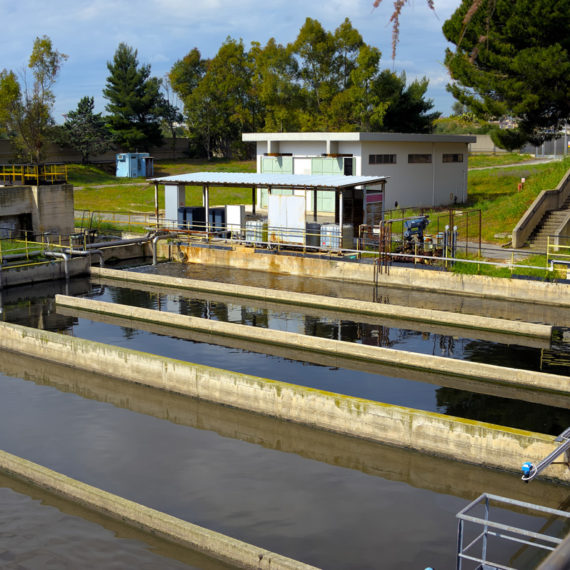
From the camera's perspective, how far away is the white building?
1650 inches

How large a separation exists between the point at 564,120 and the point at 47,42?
173 ft

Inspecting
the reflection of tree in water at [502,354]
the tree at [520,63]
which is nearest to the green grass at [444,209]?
the tree at [520,63]

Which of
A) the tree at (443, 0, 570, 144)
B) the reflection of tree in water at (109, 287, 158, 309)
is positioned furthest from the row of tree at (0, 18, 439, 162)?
the reflection of tree in water at (109, 287, 158, 309)

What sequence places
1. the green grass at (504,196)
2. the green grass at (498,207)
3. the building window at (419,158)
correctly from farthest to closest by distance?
the building window at (419,158)
the green grass at (504,196)
the green grass at (498,207)

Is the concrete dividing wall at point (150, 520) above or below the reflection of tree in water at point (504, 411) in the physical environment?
below

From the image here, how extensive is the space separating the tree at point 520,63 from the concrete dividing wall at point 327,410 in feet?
67.5

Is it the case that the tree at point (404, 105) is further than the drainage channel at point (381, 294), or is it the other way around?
the tree at point (404, 105)

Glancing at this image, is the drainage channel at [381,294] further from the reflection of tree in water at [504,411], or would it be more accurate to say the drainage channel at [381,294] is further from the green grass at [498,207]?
the green grass at [498,207]

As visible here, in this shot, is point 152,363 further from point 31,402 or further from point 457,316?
point 457,316

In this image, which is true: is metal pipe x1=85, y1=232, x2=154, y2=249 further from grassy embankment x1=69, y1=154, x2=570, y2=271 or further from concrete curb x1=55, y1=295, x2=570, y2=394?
grassy embankment x1=69, y1=154, x2=570, y2=271

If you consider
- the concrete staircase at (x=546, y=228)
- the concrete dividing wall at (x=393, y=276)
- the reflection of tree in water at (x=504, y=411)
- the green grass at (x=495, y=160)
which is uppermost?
the green grass at (x=495, y=160)

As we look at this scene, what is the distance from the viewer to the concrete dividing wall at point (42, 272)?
3033cm

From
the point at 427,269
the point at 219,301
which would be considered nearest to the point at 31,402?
the point at 219,301

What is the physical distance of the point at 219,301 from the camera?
90.9ft
